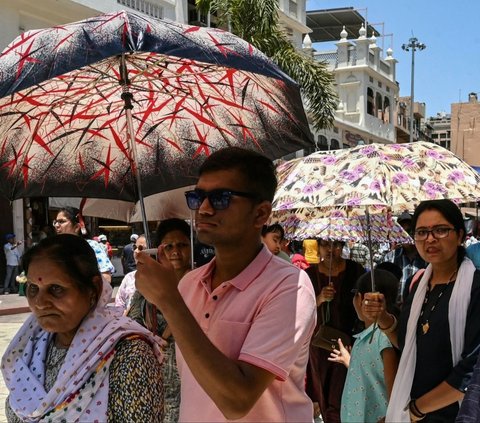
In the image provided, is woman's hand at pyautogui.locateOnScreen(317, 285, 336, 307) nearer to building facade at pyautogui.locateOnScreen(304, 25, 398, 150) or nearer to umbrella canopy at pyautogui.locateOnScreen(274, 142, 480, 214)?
umbrella canopy at pyautogui.locateOnScreen(274, 142, 480, 214)

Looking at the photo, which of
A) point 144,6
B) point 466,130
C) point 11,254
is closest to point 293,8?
point 144,6

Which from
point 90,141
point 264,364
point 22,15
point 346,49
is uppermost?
point 346,49

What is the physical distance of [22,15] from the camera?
16578 millimetres

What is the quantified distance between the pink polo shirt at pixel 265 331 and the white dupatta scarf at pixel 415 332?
4.28 feet

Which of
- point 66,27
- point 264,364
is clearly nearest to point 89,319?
point 264,364

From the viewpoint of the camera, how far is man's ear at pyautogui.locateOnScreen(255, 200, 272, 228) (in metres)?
1.96

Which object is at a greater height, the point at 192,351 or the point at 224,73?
the point at 224,73

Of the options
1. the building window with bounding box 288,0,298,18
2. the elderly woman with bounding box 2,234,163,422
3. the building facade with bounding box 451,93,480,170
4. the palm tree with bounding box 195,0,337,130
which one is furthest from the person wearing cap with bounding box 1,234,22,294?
the building facade with bounding box 451,93,480,170

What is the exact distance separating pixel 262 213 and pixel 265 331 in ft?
1.29

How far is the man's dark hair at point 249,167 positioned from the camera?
1.96 metres

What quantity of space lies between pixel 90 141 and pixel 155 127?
362mm

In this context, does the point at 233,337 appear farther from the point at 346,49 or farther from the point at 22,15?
the point at 346,49

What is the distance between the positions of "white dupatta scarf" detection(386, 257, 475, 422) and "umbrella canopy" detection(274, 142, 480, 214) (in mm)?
636

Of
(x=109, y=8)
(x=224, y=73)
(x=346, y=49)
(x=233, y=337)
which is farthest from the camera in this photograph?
(x=346, y=49)
